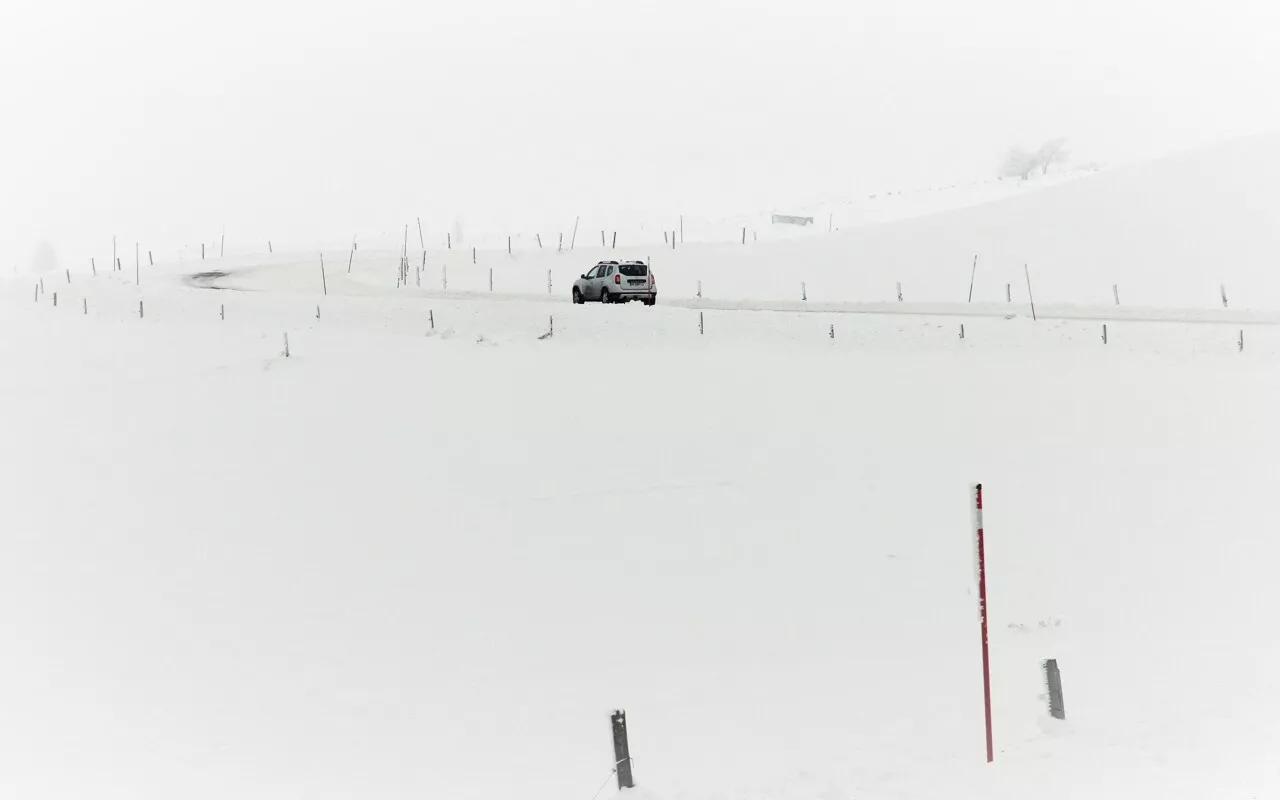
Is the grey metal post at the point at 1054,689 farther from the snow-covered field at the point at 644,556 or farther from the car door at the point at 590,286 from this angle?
the car door at the point at 590,286

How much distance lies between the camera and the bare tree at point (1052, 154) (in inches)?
3034

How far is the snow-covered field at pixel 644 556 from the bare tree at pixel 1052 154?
2179 inches

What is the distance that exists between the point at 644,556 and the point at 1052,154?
74.6m

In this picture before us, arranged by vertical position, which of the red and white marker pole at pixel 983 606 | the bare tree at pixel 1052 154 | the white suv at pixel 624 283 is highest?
the bare tree at pixel 1052 154

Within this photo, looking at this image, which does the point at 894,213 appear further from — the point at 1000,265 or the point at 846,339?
the point at 846,339

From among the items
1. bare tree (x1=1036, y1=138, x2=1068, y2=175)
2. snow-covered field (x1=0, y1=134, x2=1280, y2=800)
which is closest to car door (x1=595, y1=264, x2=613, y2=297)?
snow-covered field (x1=0, y1=134, x2=1280, y2=800)

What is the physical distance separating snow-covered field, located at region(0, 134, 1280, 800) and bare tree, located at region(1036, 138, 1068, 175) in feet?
182

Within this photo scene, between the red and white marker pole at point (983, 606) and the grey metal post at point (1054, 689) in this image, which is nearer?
the red and white marker pole at point (983, 606)

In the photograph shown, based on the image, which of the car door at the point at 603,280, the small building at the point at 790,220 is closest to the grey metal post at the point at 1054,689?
the car door at the point at 603,280

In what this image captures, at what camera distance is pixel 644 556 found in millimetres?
13719

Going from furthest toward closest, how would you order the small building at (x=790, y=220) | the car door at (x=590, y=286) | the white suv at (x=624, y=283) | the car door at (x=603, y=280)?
the small building at (x=790, y=220) → the car door at (x=590, y=286) → the car door at (x=603, y=280) → the white suv at (x=624, y=283)

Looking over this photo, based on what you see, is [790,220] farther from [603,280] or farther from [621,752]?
[621,752]

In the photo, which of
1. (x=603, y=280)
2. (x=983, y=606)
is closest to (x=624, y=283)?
(x=603, y=280)

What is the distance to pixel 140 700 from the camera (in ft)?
33.3
